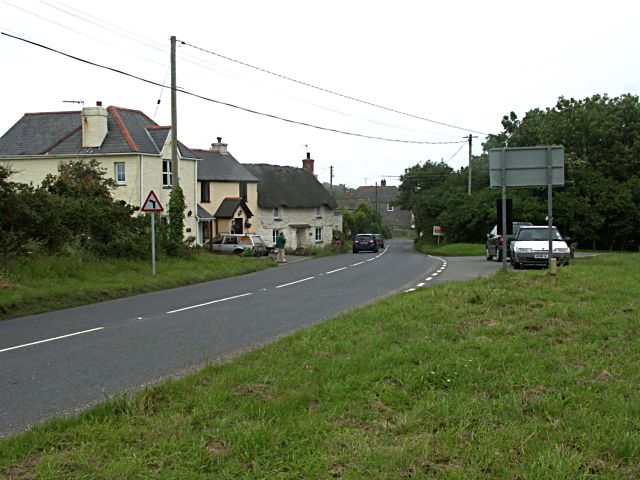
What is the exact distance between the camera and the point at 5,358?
9.41 m

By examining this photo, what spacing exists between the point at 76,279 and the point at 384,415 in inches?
598

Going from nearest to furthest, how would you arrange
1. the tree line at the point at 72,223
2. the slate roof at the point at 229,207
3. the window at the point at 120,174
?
the tree line at the point at 72,223, the window at the point at 120,174, the slate roof at the point at 229,207

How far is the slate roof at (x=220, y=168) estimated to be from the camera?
52.5 m

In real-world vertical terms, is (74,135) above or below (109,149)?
above

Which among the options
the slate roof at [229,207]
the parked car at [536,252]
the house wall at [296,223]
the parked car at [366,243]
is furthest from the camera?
the house wall at [296,223]

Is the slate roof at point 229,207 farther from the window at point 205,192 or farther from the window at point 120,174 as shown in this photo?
the window at point 120,174

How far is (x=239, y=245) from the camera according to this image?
4122 cm

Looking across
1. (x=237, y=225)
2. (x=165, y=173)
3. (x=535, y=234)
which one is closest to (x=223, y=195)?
(x=237, y=225)

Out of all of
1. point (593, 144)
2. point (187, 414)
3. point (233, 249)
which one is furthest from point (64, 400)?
point (593, 144)

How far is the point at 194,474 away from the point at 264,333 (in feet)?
21.9

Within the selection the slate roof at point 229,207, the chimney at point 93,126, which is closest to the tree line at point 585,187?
the slate roof at point 229,207

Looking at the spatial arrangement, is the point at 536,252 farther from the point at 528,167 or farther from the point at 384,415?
the point at 384,415

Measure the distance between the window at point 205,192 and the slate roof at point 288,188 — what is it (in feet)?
22.5

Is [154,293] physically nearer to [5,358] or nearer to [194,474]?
[5,358]
